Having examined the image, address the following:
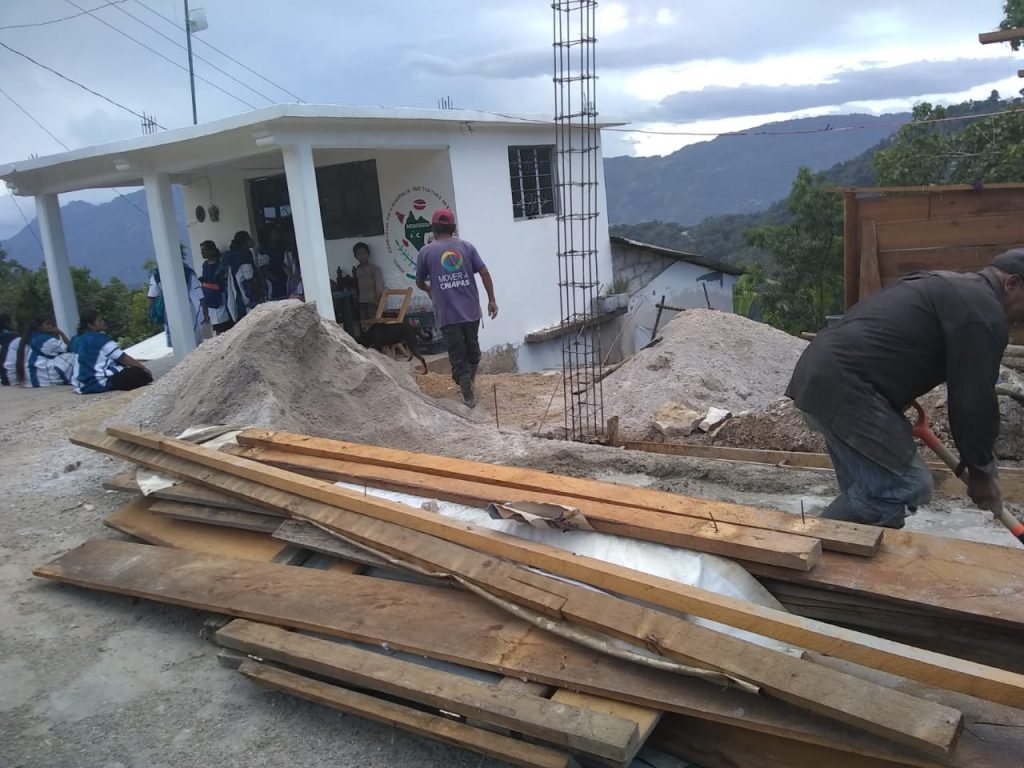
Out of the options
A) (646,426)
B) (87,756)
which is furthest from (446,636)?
(646,426)

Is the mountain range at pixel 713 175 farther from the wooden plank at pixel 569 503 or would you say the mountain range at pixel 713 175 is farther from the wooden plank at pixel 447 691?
the wooden plank at pixel 447 691

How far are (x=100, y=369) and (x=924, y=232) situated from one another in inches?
350

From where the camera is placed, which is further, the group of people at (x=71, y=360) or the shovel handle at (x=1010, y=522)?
the group of people at (x=71, y=360)

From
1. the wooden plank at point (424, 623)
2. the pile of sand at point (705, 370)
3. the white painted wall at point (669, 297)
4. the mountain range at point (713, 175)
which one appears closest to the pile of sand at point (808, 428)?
the pile of sand at point (705, 370)

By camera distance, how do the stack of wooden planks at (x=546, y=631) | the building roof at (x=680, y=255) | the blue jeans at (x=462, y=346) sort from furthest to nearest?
the building roof at (x=680, y=255)
the blue jeans at (x=462, y=346)
the stack of wooden planks at (x=546, y=631)

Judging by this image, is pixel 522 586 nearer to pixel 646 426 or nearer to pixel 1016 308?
pixel 1016 308

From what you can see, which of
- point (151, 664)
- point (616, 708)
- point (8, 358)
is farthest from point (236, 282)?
point (616, 708)

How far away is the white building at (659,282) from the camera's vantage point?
16031mm

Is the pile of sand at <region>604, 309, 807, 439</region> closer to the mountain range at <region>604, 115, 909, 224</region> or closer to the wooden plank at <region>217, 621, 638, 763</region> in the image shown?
the wooden plank at <region>217, 621, 638, 763</region>

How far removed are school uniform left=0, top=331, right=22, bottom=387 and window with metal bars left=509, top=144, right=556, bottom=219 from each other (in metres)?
7.19

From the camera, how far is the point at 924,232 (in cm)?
773

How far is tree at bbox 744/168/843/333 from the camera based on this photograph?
1580 centimetres

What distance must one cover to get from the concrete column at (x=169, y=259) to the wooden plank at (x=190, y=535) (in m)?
8.10

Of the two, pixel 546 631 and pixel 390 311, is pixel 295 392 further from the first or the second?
pixel 390 311
